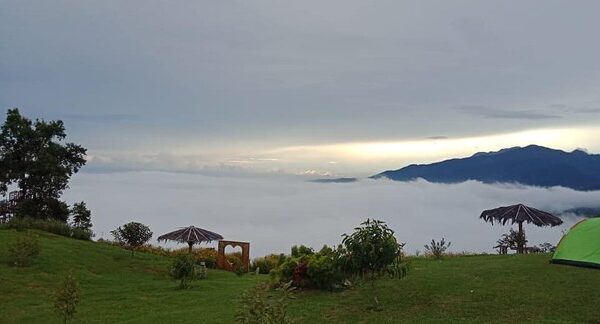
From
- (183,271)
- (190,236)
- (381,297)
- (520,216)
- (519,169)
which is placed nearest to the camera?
(381,297)

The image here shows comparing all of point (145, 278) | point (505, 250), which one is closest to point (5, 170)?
point (145, 278)

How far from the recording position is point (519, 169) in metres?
136

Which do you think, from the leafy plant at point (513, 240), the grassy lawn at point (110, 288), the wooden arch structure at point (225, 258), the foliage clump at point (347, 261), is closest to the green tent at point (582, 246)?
the foliage clump at point (347, 261)

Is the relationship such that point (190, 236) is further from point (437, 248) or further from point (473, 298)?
point (473, 298)

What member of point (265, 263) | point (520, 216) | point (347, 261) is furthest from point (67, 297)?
point (520, 216)

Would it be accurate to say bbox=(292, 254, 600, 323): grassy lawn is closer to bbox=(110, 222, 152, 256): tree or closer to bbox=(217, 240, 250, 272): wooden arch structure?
bbox=(217, 240, 250, 272): wooden arch structure

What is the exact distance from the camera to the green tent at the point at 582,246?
1440 cm

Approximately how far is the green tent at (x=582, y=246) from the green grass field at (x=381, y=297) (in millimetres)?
406

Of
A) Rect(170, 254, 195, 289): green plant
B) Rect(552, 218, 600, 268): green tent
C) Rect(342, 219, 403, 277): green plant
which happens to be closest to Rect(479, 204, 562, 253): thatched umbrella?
Rect(552, 218, 600, 268): green tent

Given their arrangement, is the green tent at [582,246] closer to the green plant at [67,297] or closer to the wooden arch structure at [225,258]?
the green plant at [67,297]

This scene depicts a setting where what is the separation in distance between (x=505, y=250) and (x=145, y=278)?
46.5 feet

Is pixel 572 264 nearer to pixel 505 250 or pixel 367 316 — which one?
pixel 367 316

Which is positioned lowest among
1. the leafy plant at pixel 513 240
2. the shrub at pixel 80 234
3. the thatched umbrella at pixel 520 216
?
the leafy plant at pixel 513 240

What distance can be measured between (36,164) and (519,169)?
12396 cm
